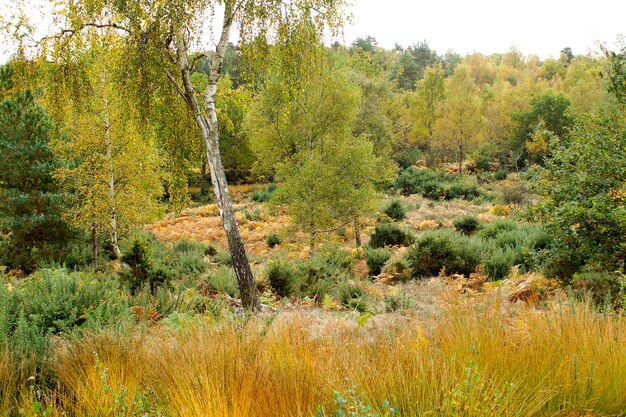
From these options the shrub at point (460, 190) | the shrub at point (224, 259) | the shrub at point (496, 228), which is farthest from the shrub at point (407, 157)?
the shrub at point (224, 259)

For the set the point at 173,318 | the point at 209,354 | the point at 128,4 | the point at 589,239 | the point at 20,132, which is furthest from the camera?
the point at 20,132

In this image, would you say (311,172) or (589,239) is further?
(311,172)

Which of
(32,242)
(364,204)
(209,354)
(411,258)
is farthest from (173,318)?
(32,242)

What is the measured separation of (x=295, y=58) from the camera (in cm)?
701

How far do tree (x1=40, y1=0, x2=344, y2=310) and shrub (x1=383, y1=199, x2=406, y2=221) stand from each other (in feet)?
51.8

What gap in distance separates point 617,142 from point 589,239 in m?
1.63

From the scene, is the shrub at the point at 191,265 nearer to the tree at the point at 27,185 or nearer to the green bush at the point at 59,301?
the tree at the point at 27,185

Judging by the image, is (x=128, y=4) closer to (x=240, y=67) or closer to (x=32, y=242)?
(x=240, y=67)

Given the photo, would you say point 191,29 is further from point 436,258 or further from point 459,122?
point 459,122

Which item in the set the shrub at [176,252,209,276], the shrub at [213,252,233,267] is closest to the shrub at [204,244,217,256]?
the shrub at [213,252,233,267]

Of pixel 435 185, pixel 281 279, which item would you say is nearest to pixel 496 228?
pixel 281 279

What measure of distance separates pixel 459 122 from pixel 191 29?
34530 millimetres

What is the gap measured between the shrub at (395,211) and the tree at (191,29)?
51.8 feet

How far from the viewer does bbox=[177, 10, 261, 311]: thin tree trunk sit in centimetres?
689
